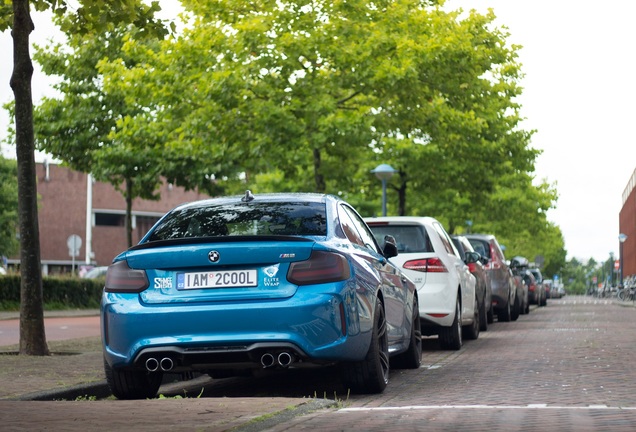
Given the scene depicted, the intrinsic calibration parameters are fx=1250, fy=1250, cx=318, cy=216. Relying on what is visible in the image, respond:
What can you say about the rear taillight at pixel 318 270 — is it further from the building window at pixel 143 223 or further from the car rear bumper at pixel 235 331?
the building window at pixel 143 223

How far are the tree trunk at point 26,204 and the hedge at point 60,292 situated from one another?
18.1 m

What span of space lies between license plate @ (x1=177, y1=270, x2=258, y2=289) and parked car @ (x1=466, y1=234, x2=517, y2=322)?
613 inches

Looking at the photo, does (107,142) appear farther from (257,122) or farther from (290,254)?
(290,254)

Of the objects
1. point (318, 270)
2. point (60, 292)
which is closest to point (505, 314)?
point (60, 292)

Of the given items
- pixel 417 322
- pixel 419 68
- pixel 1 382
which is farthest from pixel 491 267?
pixel 1 382

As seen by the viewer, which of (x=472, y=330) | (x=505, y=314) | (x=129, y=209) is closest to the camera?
(x=472, y=330)

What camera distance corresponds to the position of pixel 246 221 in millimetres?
9414

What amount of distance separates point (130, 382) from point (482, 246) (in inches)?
614

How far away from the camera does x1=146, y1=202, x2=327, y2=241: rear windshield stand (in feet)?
30.6

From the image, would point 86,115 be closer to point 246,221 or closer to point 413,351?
point 413,351

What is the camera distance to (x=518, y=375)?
448 inches

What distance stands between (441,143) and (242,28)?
6361 mm

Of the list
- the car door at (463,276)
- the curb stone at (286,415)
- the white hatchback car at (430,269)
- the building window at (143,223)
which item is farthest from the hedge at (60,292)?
the building window at (143,223)

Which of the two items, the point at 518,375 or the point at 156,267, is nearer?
the point at 156,267
